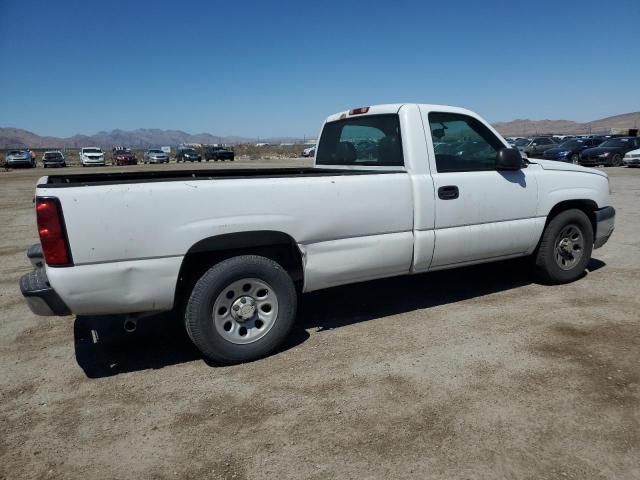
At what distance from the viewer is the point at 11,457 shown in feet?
8.89

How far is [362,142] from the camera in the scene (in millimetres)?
5234

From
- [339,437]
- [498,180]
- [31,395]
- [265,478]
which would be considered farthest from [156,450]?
[498,180]

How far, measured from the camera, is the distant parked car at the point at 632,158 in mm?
23612

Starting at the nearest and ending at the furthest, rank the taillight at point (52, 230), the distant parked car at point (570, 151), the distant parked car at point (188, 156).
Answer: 1. the taillight at point (52, 230)
2. the distant parked car at point (570, 151)
3. the distant parked car at point (188, 156)

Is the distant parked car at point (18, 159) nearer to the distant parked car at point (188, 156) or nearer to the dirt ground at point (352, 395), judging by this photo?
the distant parked car at point (188, 156)

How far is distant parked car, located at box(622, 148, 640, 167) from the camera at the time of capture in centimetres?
2361

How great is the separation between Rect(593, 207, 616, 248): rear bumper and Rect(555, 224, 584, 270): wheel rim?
264 millimetres

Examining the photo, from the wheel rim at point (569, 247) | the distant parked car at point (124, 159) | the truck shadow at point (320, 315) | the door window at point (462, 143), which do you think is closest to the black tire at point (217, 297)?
the truck shadow at point (320, 315)

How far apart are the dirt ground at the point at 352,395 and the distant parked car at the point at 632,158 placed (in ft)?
73.7

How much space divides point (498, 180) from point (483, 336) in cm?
154

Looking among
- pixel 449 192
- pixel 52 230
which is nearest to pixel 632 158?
pixel 449 192

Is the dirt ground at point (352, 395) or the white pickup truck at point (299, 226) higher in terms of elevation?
the white pickup truck at point (299, 226)

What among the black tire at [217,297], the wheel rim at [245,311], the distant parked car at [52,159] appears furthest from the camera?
the distant parked car at [52,159]

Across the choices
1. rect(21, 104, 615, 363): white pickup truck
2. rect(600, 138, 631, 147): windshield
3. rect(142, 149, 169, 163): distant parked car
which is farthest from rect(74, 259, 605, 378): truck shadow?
rect(142, 149, 169, 163): distant parked car
